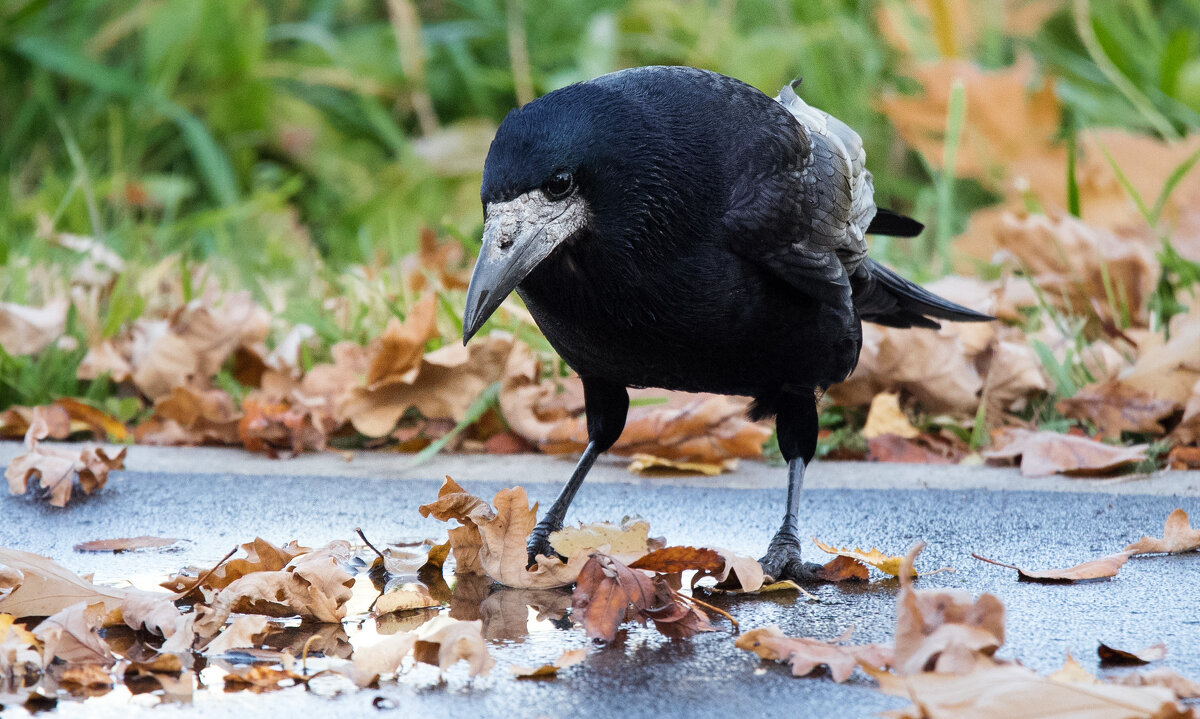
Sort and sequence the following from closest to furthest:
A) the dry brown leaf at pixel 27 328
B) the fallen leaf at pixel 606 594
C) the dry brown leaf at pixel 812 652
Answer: the dry brown leaf at pixel 812 652, the fallen leaf at pixel 606 594, the dry brown leaf at pixel 27 328

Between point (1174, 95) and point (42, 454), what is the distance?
5.37 meters

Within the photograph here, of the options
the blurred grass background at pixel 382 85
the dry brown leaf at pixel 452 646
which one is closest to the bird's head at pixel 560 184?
the dry brown leaf at pixel 452 646

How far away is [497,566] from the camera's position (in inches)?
96.7

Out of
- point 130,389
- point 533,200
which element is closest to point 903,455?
point 533,200

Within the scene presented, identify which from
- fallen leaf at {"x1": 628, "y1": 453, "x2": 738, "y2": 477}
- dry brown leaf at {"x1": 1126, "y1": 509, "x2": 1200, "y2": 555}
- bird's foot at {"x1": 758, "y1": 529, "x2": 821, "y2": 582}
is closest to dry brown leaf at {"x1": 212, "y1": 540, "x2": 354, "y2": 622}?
bird's foot at {"x1": 758, "y1": 529, "x2": 821, "y2": 582}

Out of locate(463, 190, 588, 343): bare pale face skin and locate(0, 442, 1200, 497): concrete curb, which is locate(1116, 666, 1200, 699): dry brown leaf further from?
locate(0, 442, 1200, 497): concrete curb

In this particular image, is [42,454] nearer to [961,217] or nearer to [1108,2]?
[961,217]

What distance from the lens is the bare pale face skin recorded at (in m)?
2.34

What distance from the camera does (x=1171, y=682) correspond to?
1762 millimetres

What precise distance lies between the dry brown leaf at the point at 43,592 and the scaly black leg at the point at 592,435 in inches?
40.1

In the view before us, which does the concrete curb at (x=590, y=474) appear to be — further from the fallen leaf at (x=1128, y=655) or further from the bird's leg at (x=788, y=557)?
the fallen leaf at (x=1128, y=655)

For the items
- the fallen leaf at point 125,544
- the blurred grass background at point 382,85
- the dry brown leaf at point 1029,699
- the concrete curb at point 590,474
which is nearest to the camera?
the dry brown leaf at point 1029,699

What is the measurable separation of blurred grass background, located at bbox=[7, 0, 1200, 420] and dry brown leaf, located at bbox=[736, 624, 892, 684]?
161 inches

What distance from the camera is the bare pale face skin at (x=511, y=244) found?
234 cm
